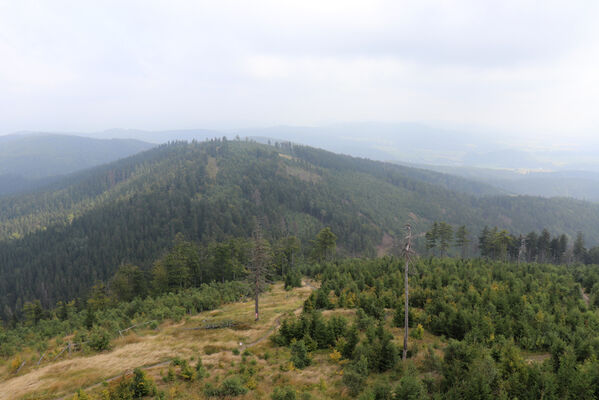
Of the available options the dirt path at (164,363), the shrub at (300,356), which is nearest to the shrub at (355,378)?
the shrub at (300,356)

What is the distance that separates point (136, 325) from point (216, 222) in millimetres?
106902

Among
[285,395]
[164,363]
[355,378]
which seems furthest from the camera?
[164,363]

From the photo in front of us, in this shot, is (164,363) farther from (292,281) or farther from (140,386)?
(292,281)

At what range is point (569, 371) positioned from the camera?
17.1 m

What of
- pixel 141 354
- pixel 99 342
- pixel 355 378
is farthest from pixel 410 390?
pixel 99 342

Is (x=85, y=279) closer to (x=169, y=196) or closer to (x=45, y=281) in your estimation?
(x=45, y=281)

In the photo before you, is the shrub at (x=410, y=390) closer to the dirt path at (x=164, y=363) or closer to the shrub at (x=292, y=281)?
the dirt path at (x=164, y=363)

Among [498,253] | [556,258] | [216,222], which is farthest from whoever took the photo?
[216,222]

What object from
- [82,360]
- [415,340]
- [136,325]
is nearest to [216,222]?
[136,325]

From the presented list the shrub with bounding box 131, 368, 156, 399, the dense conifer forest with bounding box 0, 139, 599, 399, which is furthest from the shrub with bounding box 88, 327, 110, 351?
the shrub with bounding box 131, 368, 156, 399

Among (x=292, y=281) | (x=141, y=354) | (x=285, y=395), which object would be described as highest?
(x=285, y=395)

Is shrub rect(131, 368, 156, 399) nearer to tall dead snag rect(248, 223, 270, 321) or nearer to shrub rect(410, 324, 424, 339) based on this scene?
tall dead snag rect(248, 223, 270, 321)

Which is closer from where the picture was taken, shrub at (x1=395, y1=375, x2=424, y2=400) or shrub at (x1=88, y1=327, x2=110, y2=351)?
shrub at (x1=395, y1=375, x2=424, y2=400)

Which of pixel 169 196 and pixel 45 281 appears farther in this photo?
pixel 169 196
